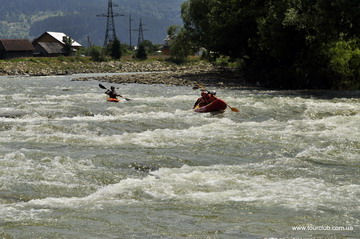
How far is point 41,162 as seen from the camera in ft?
42.3

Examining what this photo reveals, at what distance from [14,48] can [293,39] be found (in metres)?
75.5

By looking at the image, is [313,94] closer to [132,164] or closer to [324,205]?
[132,164]

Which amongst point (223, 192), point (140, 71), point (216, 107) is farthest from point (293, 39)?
point (140, 71)

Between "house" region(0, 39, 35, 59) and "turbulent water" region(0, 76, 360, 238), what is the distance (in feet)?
275

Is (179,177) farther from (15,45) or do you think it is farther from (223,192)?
(15,45)

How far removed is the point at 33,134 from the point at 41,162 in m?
4.78

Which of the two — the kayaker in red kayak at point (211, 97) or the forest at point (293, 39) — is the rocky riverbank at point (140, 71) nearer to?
the forest at point (293, 39)

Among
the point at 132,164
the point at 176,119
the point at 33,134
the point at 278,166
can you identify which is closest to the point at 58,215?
the point at 132,164

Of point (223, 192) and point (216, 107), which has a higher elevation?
point (223, 192)

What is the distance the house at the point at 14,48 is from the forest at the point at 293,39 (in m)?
60.5

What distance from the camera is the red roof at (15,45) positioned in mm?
101656

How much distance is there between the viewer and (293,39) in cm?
4022

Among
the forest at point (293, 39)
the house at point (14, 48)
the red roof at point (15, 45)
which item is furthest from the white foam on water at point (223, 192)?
the red roof at point (15, 45)

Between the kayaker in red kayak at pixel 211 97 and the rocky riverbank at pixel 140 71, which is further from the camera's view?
the rocky riverbank at pixel 140 71
